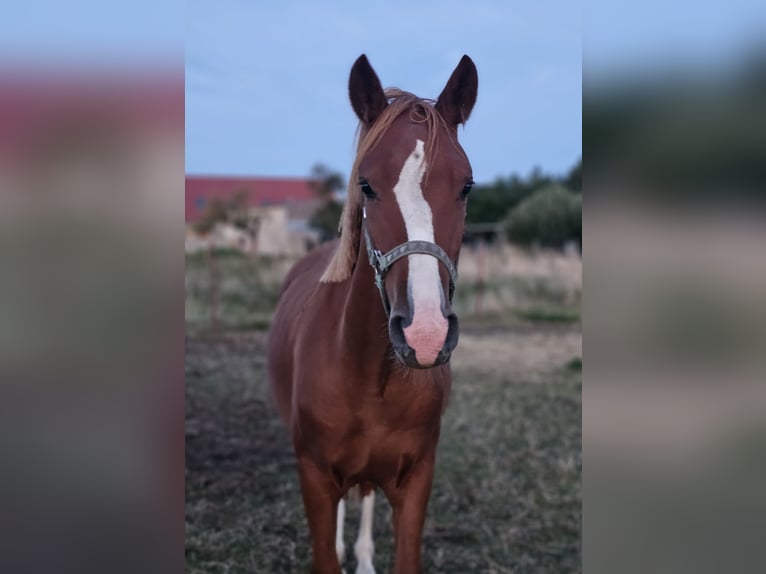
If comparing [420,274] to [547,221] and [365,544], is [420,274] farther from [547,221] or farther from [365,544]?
[547,221]

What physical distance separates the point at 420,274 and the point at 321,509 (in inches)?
50.8

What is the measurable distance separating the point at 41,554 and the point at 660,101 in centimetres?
122

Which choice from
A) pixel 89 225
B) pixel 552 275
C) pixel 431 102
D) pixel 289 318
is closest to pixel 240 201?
pixel 552 275

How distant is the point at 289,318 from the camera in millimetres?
3268

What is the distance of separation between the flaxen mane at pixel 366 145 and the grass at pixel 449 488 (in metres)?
1.83

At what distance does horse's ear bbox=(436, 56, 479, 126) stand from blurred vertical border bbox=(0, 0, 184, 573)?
1.28 m

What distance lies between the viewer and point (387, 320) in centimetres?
211

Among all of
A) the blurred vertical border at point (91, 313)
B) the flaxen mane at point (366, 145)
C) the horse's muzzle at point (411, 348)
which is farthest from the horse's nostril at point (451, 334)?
the blurred vertical border at point (91, 313)

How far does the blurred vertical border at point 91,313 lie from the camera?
2.77ft

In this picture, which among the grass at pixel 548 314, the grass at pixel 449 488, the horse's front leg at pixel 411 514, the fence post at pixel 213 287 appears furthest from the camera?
the grass at pixel 548 314

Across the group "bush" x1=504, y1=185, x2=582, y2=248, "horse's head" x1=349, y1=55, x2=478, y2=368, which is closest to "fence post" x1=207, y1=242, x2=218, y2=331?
"bush" x1=504, y1=185, x2=582, y2=248

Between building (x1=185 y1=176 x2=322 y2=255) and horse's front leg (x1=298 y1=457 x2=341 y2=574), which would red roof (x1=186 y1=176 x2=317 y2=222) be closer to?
building (x1=185 y1=176 x2=322 y2=255)

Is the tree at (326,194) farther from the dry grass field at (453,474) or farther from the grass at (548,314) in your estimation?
the dry grass field at (453,474)

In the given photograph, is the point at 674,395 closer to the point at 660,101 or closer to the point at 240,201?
the point at 660,101
